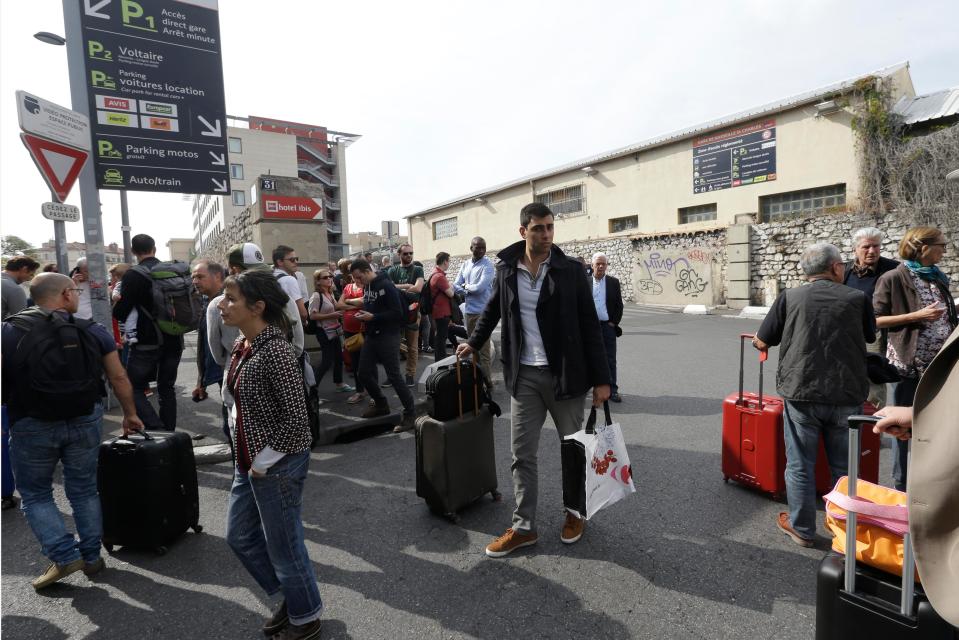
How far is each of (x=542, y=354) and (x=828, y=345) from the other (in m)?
1.70

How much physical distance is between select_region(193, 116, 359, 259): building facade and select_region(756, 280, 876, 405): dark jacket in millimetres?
55810

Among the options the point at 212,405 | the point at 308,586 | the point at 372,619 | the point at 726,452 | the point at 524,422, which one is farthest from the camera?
the point at 212,405

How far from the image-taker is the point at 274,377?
2330 millimetres

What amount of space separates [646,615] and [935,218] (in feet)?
56.3

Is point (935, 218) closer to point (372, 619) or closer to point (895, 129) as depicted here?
point (895, 129)

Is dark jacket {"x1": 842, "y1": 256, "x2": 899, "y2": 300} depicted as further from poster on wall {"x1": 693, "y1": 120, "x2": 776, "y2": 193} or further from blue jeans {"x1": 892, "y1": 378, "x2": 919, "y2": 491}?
poster on wall {"x1": 693, "y1": 120, "x2": 776, "y2": 193}

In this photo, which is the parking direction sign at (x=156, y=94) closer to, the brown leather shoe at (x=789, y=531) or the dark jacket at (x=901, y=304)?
the brown leather shoe at (x=789, y=531)

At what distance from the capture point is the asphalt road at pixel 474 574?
8.57ft

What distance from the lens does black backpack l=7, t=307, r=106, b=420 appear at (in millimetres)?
2887

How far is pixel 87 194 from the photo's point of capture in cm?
560

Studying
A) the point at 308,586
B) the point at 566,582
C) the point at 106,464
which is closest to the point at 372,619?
the point at 308,586

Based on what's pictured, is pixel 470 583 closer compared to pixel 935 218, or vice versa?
pixel 470 583

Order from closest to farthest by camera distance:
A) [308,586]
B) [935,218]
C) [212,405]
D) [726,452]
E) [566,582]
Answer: [308,586], [566,582], [726,452], [212,405], [935,218]

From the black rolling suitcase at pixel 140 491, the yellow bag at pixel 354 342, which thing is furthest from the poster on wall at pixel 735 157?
the black rolling suitcase at pixel 140 491
